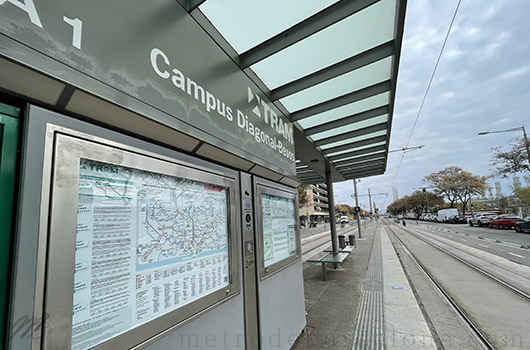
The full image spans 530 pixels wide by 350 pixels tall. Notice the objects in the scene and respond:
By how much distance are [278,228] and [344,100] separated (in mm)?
2247

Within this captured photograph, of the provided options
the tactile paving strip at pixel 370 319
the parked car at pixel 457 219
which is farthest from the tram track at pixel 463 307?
the parked car at pixel 457 219

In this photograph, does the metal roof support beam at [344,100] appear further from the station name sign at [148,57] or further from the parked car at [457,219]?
the parked car at [457,219]

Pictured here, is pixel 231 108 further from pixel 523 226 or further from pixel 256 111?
pixel 523 226

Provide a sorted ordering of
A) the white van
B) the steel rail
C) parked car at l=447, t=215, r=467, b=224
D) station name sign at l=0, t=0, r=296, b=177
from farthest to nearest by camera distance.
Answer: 1. the white van
2. parked car at l=447, t=215, r=467, b=224
3. the steel rail
4. station name sign at l=0, t=0, r=296, b=177

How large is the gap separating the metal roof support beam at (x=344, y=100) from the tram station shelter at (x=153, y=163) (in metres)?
0.29

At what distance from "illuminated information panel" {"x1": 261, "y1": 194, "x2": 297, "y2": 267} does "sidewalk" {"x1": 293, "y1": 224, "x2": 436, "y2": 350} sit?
1.38 meters

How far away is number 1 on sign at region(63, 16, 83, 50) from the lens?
1.18 m

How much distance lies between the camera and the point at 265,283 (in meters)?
2.72

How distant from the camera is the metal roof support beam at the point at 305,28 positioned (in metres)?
2.21

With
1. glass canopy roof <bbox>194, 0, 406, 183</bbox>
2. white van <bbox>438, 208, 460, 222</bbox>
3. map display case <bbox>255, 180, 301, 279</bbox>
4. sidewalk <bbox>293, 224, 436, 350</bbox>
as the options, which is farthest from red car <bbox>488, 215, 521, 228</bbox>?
map display case <bbox>255, 180, 301, 279</bbox>

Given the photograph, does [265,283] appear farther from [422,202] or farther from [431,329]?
[422,202]

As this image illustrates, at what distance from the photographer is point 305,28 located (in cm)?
241

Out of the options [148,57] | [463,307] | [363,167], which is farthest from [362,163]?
[148,57]

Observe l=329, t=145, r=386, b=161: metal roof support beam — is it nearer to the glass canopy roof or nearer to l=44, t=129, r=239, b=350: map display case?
the glass canopy roof
